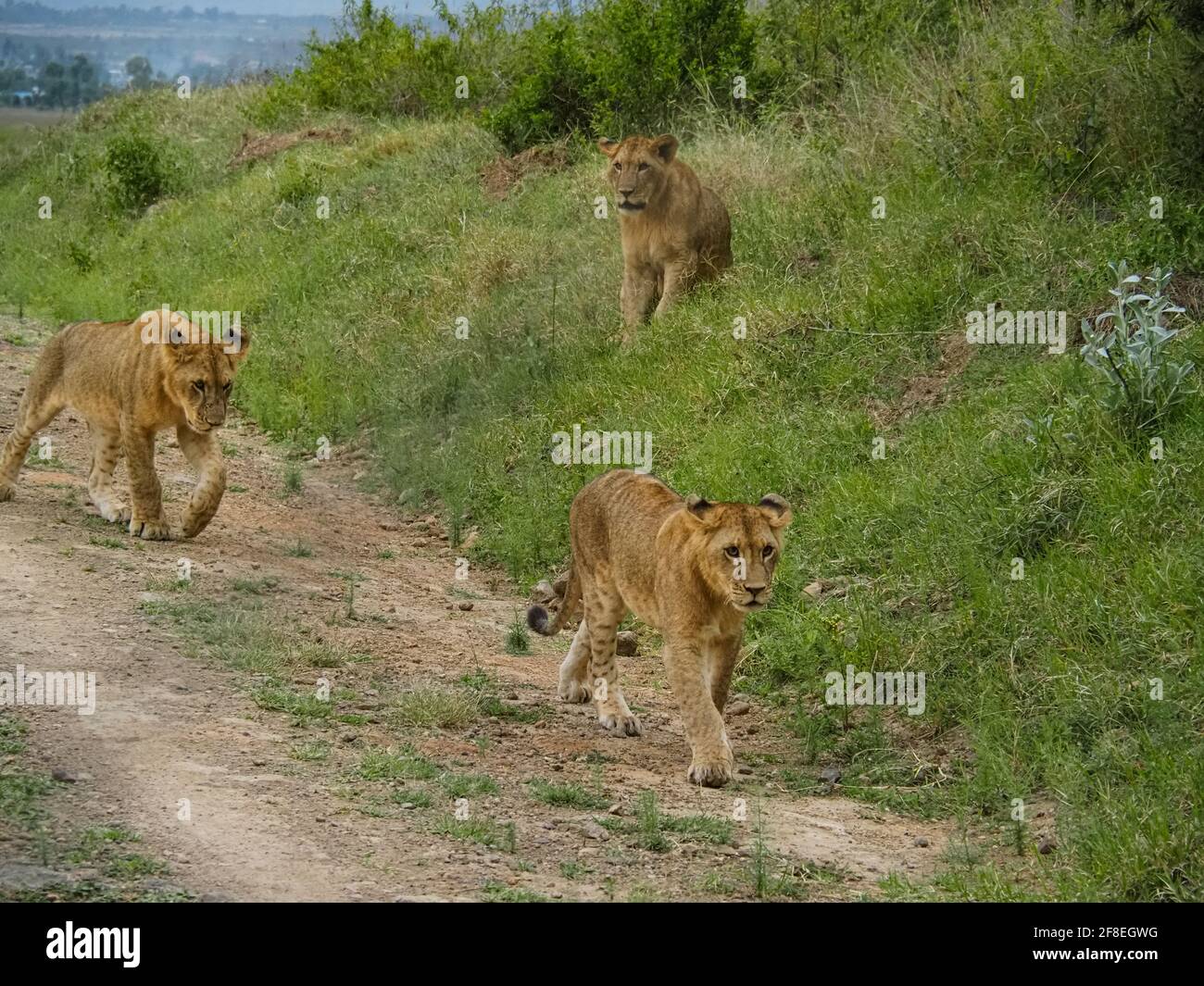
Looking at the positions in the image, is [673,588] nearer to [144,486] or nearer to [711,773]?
[711,773]

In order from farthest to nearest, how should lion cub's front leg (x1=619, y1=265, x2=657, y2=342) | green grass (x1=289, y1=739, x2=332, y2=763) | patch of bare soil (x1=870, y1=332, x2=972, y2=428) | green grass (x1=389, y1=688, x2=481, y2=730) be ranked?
lion cub's front leg (x1=619, y1=265, x2=657, y2=342) → patch of bare soil (x1=870, y1=332, x2=972, y2=428) → green grass (x1=389, y1=688, x2=481, y2=730) → green grass (x1=289, y1=739, x2=332, y2=763)

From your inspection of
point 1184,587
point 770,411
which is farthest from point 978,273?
point 1184,587

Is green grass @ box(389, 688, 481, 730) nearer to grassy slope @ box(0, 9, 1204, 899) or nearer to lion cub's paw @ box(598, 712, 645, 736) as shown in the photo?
lion cub's paw @ box(598, 712, 645, 736)

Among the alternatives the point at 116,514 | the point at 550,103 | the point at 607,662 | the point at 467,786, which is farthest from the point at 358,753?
the point at 550,103

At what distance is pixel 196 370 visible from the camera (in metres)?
9.70

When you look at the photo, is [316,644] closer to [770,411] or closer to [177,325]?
[177,325]

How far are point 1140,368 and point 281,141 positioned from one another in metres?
16.1

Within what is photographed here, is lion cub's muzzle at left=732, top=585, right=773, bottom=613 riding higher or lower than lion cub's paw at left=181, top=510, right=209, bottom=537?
lower

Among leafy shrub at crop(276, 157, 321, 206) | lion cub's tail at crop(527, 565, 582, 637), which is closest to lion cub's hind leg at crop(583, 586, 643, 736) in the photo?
lion cub's tail at crop(527, 565, 582, 637)

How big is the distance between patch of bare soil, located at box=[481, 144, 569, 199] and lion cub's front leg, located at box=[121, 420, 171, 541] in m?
8.60

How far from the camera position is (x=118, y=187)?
73.7 feet

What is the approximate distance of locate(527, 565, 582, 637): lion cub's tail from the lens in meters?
8.53

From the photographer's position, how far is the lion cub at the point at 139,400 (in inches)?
384

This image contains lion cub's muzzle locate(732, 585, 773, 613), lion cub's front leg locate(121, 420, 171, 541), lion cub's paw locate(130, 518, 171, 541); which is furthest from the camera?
lion cub's paw locate(130, 518, 171, 541)
